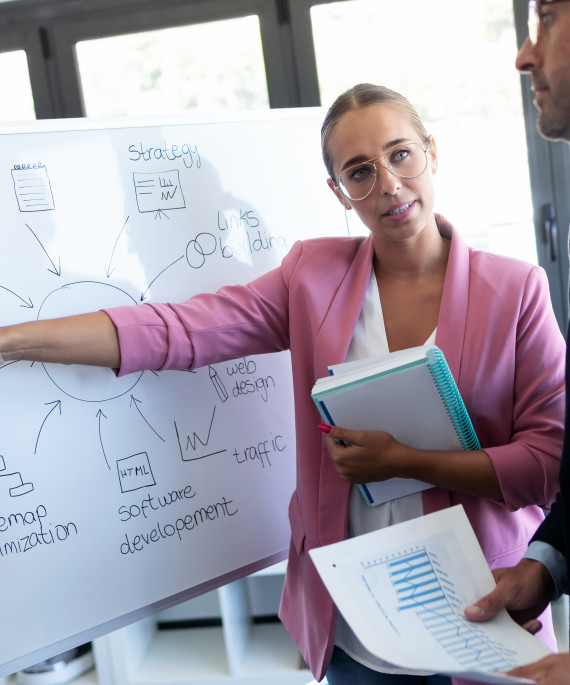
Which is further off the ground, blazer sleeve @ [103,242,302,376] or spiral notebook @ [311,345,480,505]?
blazer sleeve @ [103,242,302,376]

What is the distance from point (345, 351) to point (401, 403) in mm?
147

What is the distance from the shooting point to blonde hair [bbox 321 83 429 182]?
1.29 m

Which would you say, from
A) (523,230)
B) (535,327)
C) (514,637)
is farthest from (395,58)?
(514,637)

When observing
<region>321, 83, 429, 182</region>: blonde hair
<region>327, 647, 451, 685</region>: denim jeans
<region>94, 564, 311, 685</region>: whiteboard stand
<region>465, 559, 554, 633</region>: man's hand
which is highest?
<region>321, 83, 429, 182</region>: blonde hair

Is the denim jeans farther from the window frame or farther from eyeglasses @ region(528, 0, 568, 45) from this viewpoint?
the window frame

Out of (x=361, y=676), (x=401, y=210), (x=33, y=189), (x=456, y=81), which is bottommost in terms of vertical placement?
(x=361, y=676)

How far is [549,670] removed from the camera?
809mm

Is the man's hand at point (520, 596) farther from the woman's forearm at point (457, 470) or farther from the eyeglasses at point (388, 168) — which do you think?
the eyeglasses at point (388, 168)

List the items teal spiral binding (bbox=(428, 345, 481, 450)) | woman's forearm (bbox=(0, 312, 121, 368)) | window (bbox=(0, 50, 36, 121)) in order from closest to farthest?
teal spiral binding (bbox=(428, 345, 481, 450))
woman's forearm (bbox=(0, 312, 121, 368))
window (bbox=(0, 50, 36, 121))

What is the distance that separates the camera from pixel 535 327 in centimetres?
122

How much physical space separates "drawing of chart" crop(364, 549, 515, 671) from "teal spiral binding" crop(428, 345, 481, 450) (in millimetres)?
251

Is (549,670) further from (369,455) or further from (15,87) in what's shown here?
(15,87)

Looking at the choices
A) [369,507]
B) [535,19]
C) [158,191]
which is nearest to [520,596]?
[369,507]

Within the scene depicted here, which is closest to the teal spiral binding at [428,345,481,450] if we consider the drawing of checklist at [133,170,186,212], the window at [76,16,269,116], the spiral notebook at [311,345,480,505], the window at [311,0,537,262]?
the spiral notebook at [311,345,480,505]
